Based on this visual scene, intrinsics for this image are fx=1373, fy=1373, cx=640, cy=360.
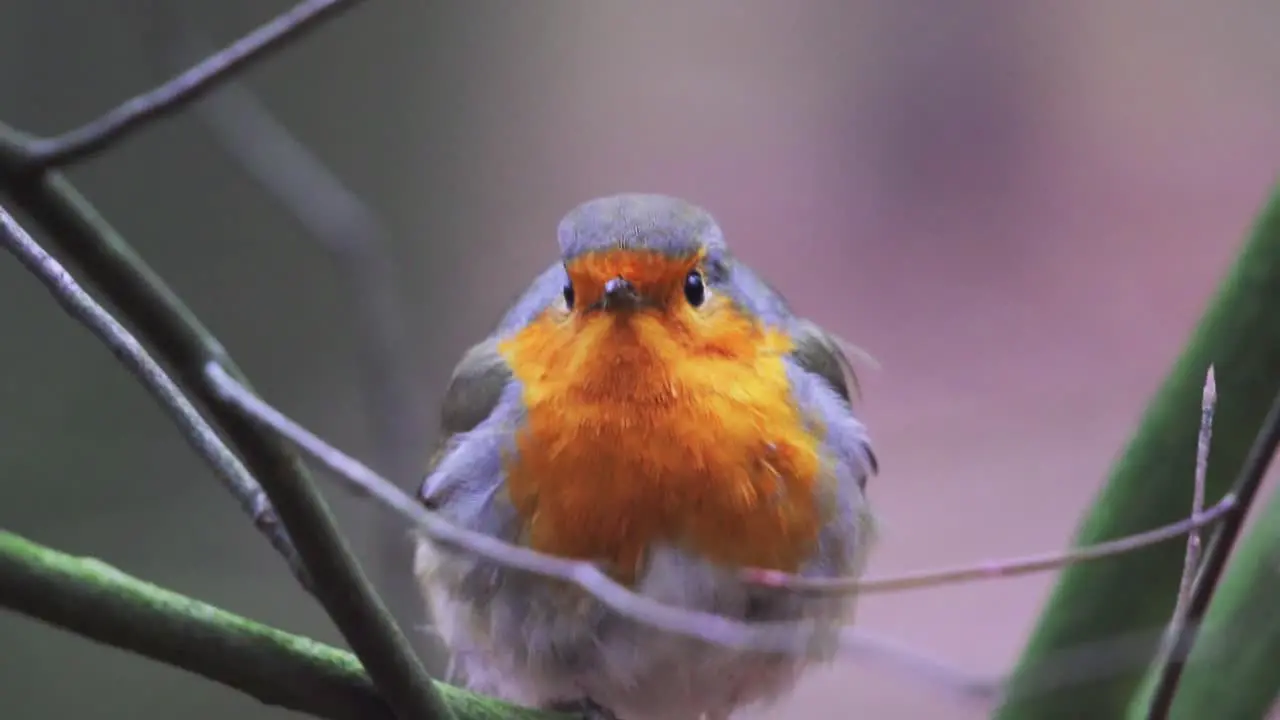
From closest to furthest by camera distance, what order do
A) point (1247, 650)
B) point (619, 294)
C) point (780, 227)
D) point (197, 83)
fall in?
point (197, 83)
point (1247, 650)
point (619, 294)
point (780, 227)

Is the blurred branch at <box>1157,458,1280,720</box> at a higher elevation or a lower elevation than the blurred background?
lower

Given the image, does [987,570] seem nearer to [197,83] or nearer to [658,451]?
[197,83]

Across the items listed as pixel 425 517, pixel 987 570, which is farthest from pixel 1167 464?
pixel 425 517

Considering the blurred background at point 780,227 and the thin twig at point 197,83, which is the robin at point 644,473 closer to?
the thin twig at point 197,83

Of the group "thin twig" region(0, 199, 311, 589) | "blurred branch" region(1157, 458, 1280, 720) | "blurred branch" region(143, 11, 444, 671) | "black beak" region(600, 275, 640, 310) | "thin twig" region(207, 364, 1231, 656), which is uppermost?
"blurred branch" region(143, 11, 444, 671)

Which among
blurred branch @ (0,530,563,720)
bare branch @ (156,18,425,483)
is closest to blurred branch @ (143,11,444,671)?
bare branch @ (156,18,425,483)

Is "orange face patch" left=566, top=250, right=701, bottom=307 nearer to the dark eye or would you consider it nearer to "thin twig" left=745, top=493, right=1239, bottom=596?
the dark eye

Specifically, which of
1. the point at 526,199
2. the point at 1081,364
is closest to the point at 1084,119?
the point at 1081,364
